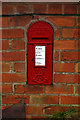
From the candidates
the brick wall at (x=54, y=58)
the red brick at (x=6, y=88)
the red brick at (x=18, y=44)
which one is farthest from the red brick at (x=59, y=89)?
the red brick at (x=18, y=44)

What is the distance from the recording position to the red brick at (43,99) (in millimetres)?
1411

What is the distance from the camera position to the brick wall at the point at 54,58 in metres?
1.36

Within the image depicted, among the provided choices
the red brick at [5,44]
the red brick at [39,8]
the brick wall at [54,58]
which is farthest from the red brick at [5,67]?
the red brick at [39,8]

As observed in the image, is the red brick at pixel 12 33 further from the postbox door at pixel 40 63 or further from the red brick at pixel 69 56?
the red brick at pixel 69 56

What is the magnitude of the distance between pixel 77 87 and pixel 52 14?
2.54 feet

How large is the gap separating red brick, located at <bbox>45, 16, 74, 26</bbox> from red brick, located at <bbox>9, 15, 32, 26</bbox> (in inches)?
7.8

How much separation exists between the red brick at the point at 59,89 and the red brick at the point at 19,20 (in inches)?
27.1

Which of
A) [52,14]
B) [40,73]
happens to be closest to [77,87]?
Result: [40,73]

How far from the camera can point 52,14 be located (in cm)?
136

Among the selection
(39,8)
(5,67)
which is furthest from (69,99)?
(39,8)

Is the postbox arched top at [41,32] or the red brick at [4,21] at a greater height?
the red brick at [4,21]

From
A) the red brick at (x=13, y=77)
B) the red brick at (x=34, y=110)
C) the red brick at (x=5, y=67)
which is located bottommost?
the red brick at (x=34, y=110)

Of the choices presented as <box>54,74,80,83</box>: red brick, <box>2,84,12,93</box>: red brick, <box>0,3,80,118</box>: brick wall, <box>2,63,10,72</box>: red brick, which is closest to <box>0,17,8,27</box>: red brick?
<box>0,3,80,118</box>: brick wall

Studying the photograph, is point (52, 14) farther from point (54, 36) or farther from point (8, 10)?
point (8, 10)
